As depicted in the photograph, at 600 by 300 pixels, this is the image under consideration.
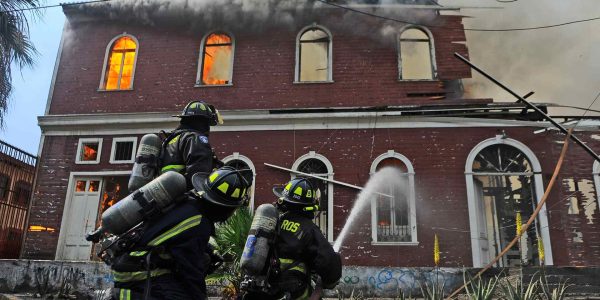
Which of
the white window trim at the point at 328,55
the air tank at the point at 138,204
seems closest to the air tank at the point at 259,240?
the air tank at the point at 138,204

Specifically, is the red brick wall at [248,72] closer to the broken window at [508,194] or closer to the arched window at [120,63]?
the arched window at [120,63]

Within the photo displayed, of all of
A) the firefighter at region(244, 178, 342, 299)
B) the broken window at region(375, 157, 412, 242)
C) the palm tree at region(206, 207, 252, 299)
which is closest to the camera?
the firefighter at region(244, 178, 342, 299)

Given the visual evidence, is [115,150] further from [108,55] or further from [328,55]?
[328,55]

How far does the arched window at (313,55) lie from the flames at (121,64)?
5.41 metres

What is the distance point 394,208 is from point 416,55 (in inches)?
183

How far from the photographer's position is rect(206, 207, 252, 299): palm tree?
6.43 metres

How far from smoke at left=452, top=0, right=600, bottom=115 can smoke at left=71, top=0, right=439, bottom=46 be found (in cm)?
185

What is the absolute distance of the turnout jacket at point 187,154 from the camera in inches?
155

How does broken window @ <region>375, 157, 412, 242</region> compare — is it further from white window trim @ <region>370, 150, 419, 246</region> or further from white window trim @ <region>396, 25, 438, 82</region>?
white window trim @ <region>396, 25, 438, 82</region>

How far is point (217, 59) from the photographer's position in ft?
44.4

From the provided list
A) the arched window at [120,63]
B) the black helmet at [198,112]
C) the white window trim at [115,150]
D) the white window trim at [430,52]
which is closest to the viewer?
the black helmet at [198,112]

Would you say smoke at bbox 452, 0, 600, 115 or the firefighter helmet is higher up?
smoke at bbox 452, 0, 600, 115

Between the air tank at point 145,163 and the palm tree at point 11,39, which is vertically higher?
the palm tree at point 11,39

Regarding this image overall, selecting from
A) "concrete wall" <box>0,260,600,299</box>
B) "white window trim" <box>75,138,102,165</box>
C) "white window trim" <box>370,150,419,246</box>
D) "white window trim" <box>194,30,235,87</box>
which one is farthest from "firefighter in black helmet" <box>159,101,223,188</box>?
"white window trim" <box>75,138,102,165</box>
